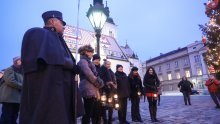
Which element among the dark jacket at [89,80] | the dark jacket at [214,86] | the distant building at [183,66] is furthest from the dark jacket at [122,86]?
the distant building at [183,66]

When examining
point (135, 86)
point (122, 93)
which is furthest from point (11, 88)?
point (135, 86)

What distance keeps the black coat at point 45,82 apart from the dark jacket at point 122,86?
15.1 ft

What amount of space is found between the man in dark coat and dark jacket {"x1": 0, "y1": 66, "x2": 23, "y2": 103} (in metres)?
2.80

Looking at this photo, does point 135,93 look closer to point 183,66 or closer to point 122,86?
point 122,86

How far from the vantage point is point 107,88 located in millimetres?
5969

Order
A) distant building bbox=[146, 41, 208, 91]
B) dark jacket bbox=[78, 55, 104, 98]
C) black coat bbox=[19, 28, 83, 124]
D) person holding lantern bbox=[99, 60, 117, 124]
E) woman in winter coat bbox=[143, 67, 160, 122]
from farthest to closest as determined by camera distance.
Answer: distant building bbox=[146, 41, 208, 91]
woman in winter coat bbox=[143, 67, 160, 122]
person holding lantern bbox=[99, 60, 117, 124]
dark jacket bbox=[78, 55, 104, 98]
black coat bbox=[19, 28, 83, 124]

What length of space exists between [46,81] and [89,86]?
2.32 metres

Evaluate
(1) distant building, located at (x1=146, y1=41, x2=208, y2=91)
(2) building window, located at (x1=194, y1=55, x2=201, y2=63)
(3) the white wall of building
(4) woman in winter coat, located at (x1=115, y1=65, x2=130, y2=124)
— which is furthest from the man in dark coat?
(2) building window, located at (x1=194, y1=55, x2=201, y2=63)

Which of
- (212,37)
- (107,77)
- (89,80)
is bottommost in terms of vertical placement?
(89,80)

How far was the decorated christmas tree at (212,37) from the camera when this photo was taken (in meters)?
14.5

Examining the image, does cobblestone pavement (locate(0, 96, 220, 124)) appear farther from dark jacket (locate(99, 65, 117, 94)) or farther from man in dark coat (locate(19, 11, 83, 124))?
man in dark coat (locate(19, 11, 83, 124))

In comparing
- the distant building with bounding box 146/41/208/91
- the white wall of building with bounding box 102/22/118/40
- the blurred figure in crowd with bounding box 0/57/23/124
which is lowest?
the blurred figure in crowd with bounding box 0/57/23/124

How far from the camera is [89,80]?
439 cm

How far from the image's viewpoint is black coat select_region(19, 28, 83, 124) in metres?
2.31
